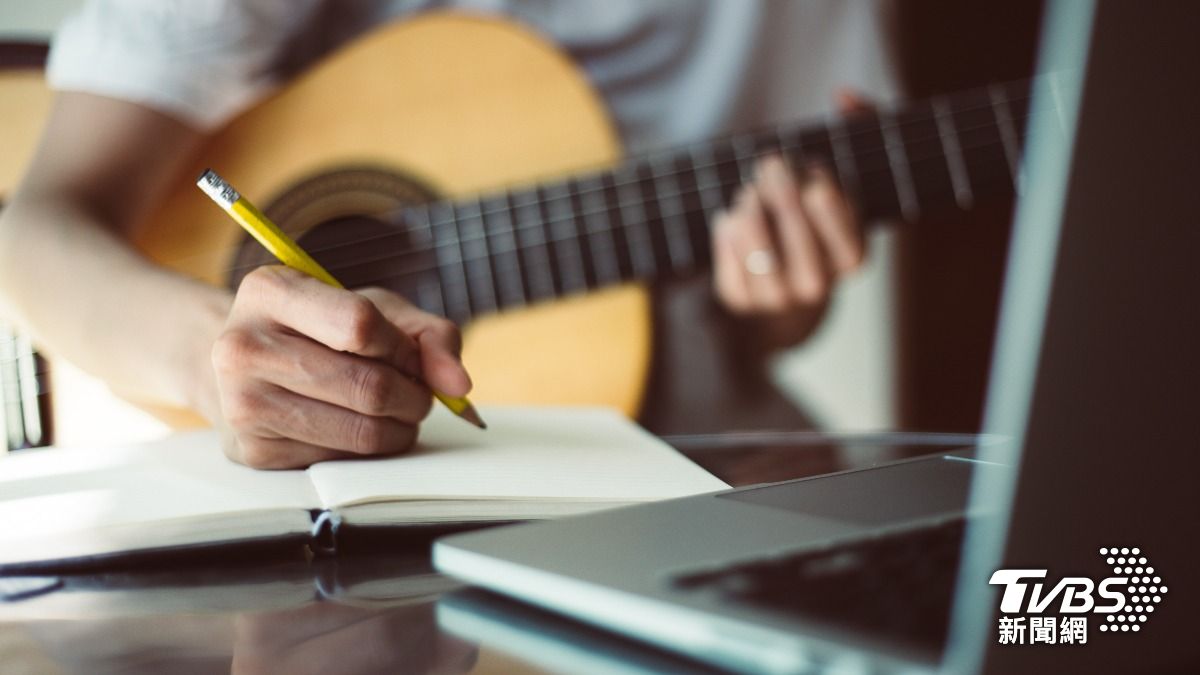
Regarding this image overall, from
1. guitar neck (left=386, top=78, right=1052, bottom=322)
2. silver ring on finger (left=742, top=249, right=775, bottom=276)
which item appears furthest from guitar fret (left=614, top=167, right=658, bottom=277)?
silver ring on finger (left=742, top=249, right=775, bottom=276)

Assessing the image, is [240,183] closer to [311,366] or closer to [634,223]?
[634,223]

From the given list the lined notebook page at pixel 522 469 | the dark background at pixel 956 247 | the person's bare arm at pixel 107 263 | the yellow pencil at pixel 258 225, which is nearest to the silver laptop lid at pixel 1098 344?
the lined notebook page at pixel 522 469

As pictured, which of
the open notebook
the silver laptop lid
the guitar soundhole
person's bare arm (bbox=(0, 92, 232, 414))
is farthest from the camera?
the guitar soundhole

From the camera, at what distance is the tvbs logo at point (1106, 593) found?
24 centimetres

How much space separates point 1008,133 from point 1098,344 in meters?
0.95

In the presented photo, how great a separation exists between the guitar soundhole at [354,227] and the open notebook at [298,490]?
0.48m

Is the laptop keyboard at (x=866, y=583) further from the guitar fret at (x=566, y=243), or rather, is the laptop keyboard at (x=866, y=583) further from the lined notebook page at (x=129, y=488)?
the guitar fret at (x=566, y=243)

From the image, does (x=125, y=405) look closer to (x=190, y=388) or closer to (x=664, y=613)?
(x=190, y=388)

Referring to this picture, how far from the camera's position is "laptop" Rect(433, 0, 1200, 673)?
214 millimetres

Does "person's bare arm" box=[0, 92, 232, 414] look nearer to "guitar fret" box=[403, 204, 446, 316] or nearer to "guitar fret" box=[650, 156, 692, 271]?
"guitar fret" box=[403, 204, 446, 316]

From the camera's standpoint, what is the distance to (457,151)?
115cm

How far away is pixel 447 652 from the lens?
0.31 m

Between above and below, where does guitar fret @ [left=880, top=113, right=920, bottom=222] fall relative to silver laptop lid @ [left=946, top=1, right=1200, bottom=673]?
above

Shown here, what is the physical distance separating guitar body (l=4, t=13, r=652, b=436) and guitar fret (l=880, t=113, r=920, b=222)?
300 mm
